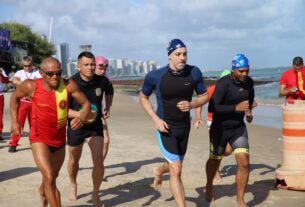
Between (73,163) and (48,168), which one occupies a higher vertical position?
(48,168)

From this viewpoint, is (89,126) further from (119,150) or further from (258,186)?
(119,150)

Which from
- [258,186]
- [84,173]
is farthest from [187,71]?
[84,173]

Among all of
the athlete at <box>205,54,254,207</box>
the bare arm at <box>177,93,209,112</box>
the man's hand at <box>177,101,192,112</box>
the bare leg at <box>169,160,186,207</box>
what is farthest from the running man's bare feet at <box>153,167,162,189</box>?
the man's hand at <box>177,101,192,112</box>

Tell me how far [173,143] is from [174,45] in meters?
1.20

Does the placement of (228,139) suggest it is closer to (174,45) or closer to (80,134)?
(174,45)

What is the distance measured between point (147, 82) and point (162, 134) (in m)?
0.67

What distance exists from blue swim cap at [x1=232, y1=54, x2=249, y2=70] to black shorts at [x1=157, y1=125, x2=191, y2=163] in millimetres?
1092

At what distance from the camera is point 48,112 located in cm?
529

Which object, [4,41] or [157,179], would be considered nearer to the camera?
[157,179]

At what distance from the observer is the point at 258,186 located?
7754 mm

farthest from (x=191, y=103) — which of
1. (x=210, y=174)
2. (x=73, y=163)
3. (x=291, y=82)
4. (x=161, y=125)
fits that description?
(x=291, y=82)

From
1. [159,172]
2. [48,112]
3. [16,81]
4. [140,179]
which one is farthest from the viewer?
[16,81]

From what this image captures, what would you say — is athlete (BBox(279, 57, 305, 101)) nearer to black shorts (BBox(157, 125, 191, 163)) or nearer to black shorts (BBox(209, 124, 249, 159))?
black shorts (BBox(209, 124, 249, 159))

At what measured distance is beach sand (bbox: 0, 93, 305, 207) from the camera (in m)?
6.85
